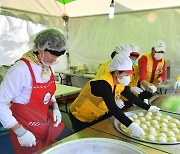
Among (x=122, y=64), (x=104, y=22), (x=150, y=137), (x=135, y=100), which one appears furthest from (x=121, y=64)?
(x=104, y=22)

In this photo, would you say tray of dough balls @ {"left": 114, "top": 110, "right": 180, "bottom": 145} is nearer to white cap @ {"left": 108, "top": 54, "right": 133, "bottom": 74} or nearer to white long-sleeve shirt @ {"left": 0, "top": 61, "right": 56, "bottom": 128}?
white cap @ {"left": 108, "top": 54, "right": 133, "bottom": 74}

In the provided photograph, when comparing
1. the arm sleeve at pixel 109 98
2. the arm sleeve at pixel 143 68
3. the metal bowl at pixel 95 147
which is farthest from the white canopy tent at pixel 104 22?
the metal bowl at pixel 95 147

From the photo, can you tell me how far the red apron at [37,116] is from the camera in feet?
4.36

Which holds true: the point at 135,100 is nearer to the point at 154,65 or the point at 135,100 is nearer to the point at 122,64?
the point at 122,64

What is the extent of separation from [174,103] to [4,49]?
127 inches

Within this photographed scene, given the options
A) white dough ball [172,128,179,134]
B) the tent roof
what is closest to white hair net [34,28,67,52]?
white dough ball [172,128,179,134]

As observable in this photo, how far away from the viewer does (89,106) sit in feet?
5.17

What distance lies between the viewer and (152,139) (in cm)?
118

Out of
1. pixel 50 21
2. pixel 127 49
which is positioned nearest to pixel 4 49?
pixel 50 21

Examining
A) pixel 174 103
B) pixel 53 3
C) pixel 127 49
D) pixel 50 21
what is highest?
pixel 53 3

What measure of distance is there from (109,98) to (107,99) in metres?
0.02

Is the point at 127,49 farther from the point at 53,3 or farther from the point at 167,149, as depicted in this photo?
the point at 53,3

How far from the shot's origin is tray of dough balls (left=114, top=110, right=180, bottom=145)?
3.89 feet

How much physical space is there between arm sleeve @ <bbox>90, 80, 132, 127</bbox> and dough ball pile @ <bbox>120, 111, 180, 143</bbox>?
→ 0.24 feet
